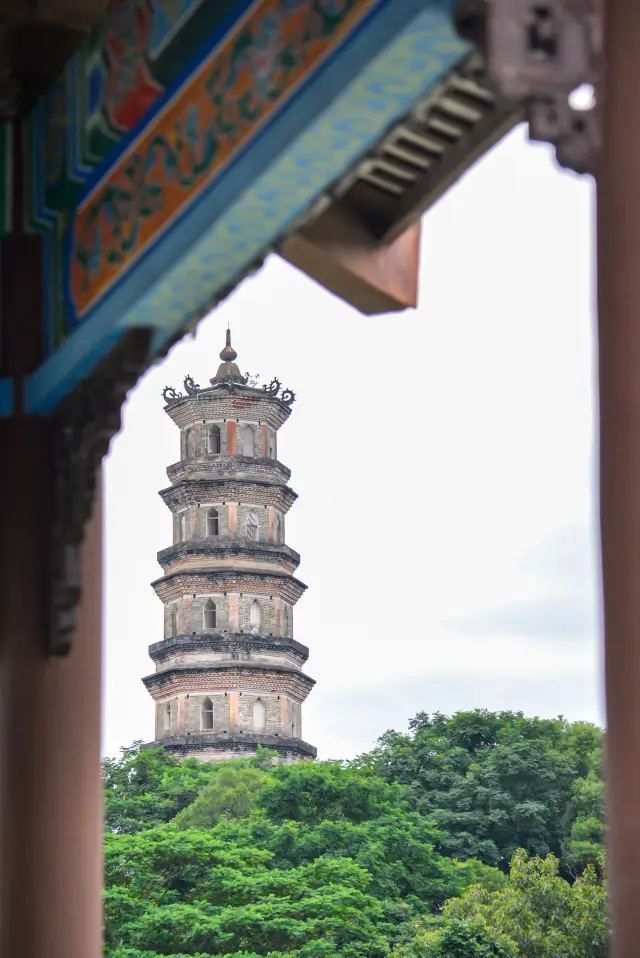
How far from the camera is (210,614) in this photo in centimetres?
3747

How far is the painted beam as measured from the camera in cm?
356

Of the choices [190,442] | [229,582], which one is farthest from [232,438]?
[229,582]

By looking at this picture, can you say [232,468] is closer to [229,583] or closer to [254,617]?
[229,583]

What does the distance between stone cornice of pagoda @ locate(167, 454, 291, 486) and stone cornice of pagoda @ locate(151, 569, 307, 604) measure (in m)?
2.01

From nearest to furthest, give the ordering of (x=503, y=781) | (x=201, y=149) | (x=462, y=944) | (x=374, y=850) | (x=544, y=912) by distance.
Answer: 1. (x=201, y=149)
2. (x=462, y=944)
3. (x=544, y=912)
4. (x=374, y=850)
5. (x=503, y=781)

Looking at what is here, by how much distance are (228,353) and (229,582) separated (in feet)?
18.0

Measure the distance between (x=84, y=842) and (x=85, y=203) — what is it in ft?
5.88

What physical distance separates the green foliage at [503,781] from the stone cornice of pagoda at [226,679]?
2589mm

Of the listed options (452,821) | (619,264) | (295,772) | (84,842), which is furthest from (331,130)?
(452,821)

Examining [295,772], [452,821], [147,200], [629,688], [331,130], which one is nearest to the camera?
[629,688]

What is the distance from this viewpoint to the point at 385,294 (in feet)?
17.5

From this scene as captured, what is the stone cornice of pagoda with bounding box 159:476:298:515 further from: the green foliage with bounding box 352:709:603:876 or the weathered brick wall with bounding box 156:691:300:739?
the green foliage with bounding box 352:709:603:876

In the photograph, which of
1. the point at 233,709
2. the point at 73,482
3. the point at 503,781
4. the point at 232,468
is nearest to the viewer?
the point at 73,482

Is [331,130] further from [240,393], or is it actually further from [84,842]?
[240,393]
